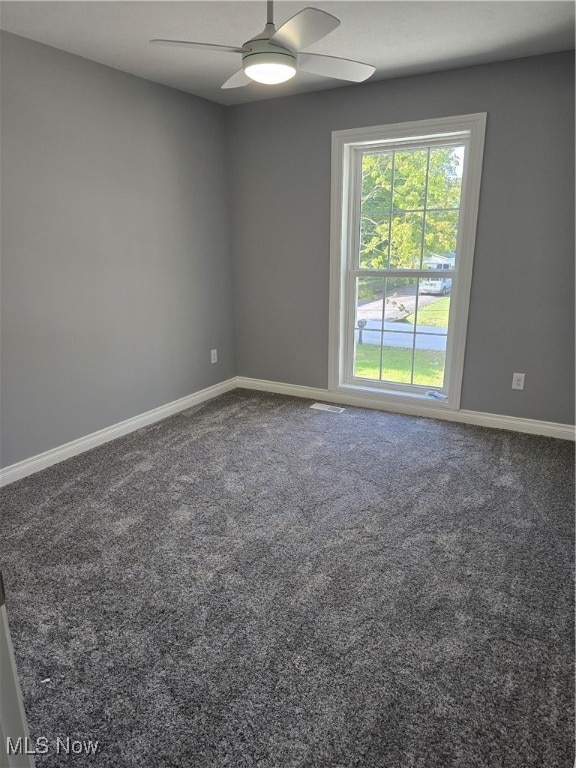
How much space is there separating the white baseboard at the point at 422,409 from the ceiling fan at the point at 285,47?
2.53 metres

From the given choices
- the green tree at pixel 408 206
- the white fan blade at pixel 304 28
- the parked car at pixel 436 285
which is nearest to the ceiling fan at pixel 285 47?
the white fan blade at pixel 304 28

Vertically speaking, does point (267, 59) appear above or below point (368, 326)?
above

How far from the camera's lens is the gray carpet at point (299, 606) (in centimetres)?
143

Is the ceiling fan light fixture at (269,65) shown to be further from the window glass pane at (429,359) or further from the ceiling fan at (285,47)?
the window glass pane at (429,359)

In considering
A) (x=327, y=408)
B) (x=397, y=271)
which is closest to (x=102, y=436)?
(x=327, y=408)

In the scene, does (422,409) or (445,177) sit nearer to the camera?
(445,177)

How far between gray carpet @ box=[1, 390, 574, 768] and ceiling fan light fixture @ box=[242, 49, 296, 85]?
6.53 ft

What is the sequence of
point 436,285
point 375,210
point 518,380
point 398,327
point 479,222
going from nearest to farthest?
1. point 479,222
2. point 518,380
3. point 436,285
4. point 375,210
5. point 398,327

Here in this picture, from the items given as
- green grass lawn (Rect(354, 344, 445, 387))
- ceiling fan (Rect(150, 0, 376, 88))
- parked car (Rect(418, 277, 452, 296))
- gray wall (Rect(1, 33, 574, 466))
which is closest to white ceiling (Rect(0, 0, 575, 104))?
gray wall (Rect(1, 33, 574, 466))

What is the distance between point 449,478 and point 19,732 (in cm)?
255

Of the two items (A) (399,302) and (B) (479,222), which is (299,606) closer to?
(A) (399,302)

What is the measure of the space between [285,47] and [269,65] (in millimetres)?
83

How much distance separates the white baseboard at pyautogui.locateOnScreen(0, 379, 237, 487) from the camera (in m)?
2.96

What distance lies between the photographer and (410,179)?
12.1 ft
